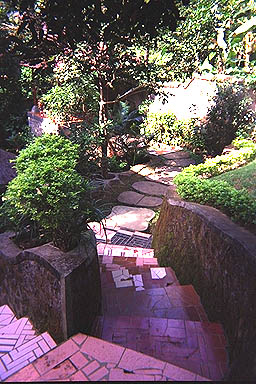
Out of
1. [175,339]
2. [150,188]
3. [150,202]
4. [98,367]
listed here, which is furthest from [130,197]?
[98,367]

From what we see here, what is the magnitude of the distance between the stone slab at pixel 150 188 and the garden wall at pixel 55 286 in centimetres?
442

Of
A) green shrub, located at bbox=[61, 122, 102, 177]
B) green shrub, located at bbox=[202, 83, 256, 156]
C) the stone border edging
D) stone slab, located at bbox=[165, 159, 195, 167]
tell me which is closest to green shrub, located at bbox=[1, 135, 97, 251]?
the stone border edging

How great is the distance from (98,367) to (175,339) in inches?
30.5

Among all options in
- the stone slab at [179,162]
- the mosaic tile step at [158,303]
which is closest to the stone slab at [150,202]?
the stone slab at [179,162]

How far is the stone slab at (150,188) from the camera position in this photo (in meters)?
7.36

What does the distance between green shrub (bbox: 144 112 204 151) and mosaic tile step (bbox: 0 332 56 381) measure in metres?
7.83

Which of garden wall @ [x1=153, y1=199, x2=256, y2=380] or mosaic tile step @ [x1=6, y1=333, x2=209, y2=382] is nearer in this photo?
mosaic tile step @ [x1=6, y1=333, x2=209, y2=382]

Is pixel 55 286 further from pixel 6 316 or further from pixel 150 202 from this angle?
pixel 150 202

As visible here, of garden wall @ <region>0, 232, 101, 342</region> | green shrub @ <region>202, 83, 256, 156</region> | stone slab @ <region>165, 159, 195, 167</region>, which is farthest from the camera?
stone slab @ <region>165, 159, 195, 167</region>

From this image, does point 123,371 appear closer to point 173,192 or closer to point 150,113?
point 173,192

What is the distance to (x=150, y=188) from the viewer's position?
7559 mm

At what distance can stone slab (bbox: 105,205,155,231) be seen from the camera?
239 inches

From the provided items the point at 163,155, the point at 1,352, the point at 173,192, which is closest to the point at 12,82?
the point at 163,155

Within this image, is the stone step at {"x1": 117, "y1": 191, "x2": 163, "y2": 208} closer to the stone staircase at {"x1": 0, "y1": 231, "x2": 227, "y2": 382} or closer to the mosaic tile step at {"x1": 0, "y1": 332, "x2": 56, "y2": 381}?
the stone staircase at {"x1": 0, "y1": 231, "x2": 227, "y2": 382}
